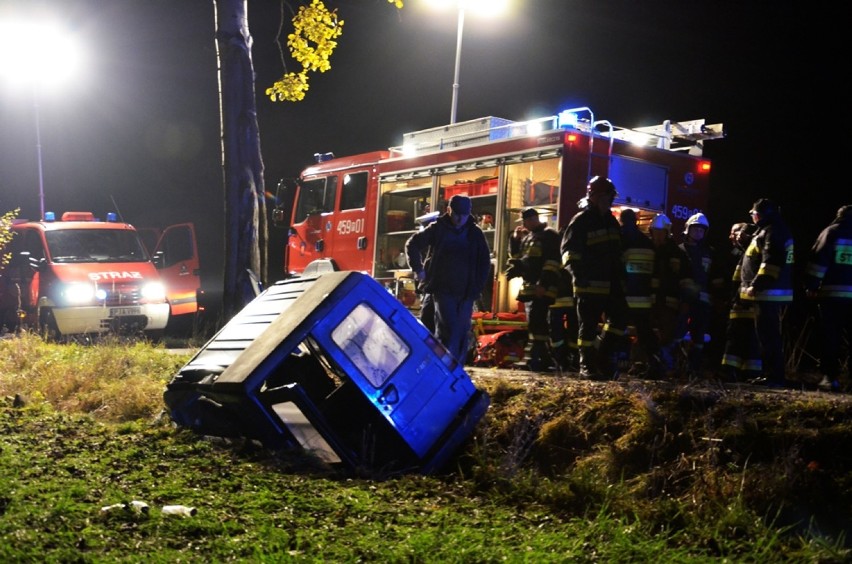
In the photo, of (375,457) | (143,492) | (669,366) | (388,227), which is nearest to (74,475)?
(143,492)

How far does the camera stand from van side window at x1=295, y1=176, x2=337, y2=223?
1505 centimetres

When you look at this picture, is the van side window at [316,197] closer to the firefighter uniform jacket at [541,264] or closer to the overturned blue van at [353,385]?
the firefighter uniform jacket at [541,264]

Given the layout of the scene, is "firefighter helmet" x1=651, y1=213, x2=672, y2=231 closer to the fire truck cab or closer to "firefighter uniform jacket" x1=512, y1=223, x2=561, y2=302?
"firefighter uniform jacket" x1=512, y1=223, x2=561, y2=302

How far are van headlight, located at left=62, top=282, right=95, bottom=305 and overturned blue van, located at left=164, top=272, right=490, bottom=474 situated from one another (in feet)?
29.2

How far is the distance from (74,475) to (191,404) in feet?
5.40

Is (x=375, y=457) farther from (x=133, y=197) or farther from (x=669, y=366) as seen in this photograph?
(x=133, y=197)

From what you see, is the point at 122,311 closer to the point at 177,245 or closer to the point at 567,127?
the point at 177,245

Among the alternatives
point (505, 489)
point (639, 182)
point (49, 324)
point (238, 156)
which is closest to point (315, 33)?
point (238, 156)

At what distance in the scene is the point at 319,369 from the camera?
707 cm

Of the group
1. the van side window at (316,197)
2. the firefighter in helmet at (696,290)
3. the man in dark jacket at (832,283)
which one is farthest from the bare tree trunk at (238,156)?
the man in dark jacket at (832,283)

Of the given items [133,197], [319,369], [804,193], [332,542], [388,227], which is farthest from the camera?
[133,197]

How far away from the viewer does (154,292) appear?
16.0 metres

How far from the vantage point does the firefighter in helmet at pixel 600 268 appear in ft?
29.2

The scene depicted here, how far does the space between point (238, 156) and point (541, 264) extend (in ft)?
12.0
